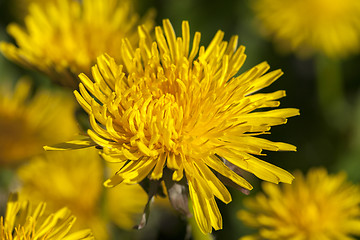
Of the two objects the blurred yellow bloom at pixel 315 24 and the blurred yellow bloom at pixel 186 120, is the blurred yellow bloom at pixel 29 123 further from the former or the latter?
the blurred yellow bloom at pixel 315 24

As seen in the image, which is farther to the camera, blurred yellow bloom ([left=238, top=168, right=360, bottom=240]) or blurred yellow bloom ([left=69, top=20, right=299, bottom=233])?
blurred yellow bloom ([left=238, top=168, right=360, bottom=240])

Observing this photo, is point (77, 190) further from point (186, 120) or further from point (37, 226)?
point (186, 120)

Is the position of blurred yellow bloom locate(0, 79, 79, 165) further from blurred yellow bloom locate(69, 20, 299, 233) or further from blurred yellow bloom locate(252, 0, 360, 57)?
blurred yellow bloom locate(252, 0, 360, 57)

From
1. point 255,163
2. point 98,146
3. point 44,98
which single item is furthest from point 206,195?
point 44,98

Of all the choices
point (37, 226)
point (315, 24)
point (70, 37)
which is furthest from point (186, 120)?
point (315, 24)

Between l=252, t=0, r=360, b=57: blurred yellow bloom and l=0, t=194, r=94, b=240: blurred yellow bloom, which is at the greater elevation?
l=252, t=0, r=360, b=57: blurred yellow bloom

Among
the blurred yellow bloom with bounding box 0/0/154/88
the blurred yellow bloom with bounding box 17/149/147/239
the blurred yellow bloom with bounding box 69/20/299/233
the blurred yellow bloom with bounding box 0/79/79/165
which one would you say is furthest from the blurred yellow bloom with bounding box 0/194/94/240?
the blurred yellow bloom with bounding box 0/79/79/165
